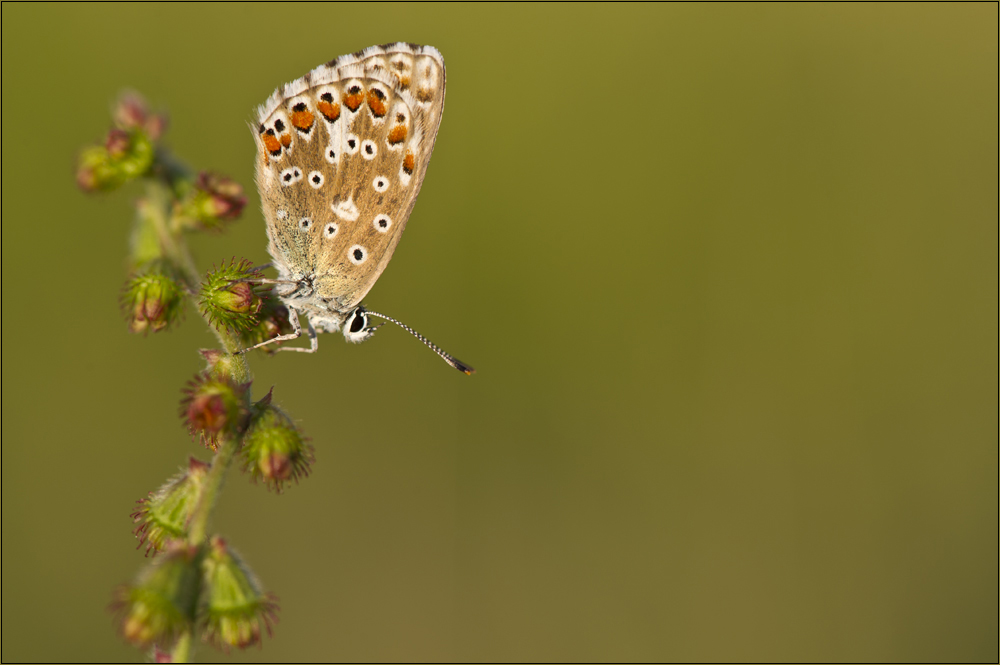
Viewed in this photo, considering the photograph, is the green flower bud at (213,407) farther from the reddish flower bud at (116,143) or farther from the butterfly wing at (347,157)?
the butterfly wing at (347,157)

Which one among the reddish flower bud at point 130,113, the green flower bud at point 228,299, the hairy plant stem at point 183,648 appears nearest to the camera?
the hairy plant stem at point 183,648

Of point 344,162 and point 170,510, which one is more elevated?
point 344,162

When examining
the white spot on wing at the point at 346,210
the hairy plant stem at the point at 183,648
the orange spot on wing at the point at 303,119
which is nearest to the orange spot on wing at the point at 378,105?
the orange spot on wing at the point at 303,119

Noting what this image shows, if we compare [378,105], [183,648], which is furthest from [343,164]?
[183,648]

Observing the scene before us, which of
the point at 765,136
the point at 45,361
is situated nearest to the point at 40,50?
the point at 45,361

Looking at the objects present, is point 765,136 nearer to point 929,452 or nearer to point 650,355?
point 650,355

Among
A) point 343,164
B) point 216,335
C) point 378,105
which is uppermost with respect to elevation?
point 378,105

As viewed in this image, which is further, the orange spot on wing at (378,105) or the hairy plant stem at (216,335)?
the orange spot on wing at (378,105)

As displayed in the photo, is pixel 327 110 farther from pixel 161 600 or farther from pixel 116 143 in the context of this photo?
pixel 161 600
